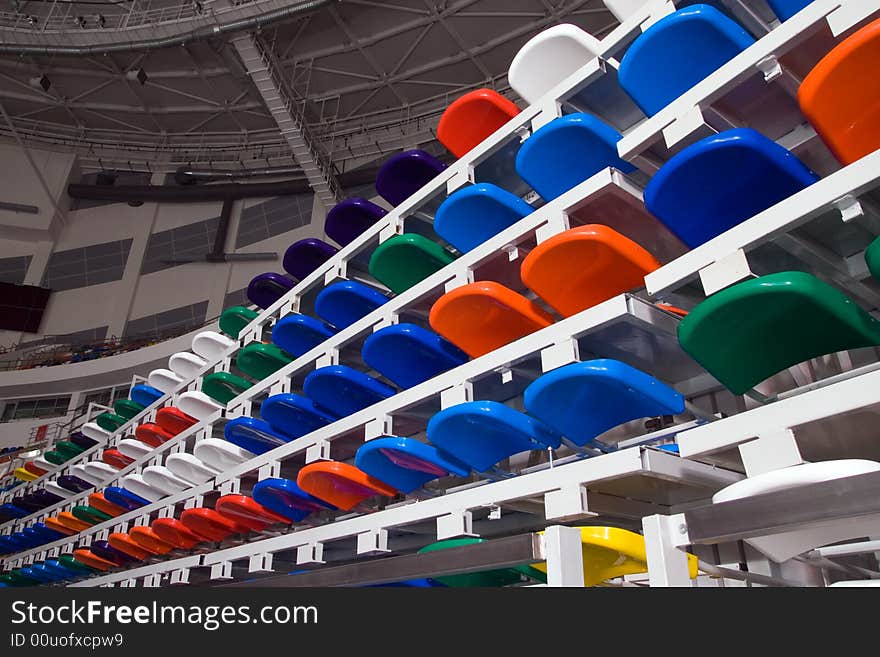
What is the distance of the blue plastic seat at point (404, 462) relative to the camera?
1660 millimetres

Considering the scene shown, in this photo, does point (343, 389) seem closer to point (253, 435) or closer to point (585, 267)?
point (253, 435)

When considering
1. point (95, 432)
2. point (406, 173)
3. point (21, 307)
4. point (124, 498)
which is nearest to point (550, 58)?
point (406, 173)

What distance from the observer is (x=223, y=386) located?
10.3 ft

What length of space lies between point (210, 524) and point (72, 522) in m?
2.17

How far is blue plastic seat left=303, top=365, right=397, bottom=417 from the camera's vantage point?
2088 mm

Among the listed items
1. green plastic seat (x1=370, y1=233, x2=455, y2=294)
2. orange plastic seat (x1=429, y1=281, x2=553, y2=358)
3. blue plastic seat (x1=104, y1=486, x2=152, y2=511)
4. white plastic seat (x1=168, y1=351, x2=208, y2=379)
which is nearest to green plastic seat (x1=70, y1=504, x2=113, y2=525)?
blue plastic seat (x1=104, y1=486, x2=152, y2=511)

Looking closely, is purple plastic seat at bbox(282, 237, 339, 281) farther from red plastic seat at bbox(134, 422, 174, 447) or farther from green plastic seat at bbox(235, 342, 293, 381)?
red plastic seat at bbox(134, 422, 174, 447)

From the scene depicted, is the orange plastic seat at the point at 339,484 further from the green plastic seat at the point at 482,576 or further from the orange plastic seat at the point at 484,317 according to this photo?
the orange plastic seat at the point at 484,317

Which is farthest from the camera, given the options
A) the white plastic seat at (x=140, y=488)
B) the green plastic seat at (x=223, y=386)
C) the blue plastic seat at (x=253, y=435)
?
the white plastic seat at (x=140, y=488)

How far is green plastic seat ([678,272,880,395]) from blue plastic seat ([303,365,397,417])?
1.17 metres

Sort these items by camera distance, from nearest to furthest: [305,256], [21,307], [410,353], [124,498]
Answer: [410,353] → [305,256] → [124,498] → [21,307]

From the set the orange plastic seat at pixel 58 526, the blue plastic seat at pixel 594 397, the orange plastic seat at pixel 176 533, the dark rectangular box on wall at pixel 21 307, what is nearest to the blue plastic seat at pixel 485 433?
the blue plastic seat at pixel 594 397

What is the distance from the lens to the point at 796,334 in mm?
1094

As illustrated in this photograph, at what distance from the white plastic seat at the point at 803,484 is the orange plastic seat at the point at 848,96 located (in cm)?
60
